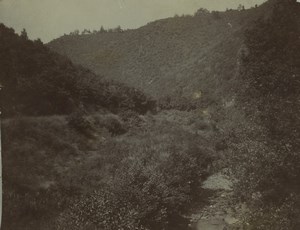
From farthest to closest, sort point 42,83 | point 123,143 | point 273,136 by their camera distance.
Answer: point 42,83 < point 123,143 < point 273,136

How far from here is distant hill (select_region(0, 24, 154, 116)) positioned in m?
8.82

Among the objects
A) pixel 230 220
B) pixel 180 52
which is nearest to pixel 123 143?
pixel 230 220

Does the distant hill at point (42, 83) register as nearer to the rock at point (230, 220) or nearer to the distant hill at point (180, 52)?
the rock at point (230, 220)

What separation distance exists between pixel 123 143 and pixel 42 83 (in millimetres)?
2646

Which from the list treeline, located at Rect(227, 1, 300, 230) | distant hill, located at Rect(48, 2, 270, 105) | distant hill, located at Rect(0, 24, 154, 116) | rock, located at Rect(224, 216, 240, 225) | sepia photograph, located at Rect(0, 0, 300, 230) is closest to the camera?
sepia photograph, located at Rect(0, 0, 300, 230)

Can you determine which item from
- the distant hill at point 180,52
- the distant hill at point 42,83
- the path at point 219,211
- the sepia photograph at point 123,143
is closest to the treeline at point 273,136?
the sepia photograph at point 123,143

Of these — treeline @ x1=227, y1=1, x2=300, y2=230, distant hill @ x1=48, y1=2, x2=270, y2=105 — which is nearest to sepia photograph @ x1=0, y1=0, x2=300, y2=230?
treeline @ x1=227, y1=1, x2=300, y2=230

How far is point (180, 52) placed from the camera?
33719 millimetres

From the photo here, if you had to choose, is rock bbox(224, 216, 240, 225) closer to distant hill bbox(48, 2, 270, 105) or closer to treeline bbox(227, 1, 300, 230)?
treeline bbox(227, 1, 300, 230)

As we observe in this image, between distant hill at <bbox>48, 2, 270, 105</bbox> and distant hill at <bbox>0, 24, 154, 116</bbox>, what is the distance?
19.7 feet

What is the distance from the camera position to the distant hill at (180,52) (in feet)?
75.4

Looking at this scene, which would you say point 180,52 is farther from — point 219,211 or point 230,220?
point 230,220

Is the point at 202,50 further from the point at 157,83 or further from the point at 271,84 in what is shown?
the point at 271,84

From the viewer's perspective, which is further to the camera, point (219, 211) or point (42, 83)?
point (42, 83)
